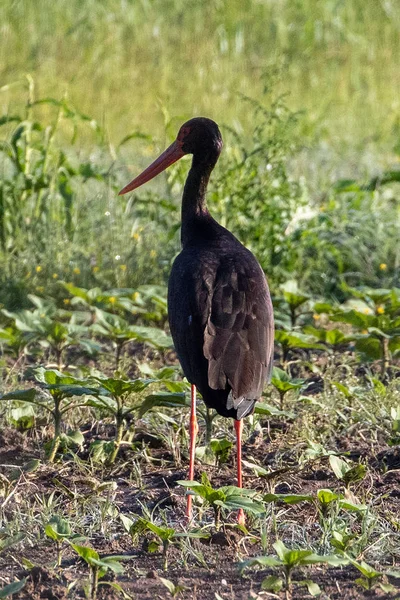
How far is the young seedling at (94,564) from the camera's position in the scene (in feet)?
9.15

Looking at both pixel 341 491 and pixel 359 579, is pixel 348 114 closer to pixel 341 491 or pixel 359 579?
pixel 341 491

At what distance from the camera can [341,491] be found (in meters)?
3.67

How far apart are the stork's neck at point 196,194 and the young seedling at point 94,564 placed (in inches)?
74.6

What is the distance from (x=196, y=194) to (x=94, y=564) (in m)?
2.13

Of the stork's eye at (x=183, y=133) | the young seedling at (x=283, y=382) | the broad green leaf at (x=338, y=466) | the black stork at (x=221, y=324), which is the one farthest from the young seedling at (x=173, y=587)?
the stork's eye at (x=183, y=133)

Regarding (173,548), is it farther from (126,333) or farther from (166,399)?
(126,333)

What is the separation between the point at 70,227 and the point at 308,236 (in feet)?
4.54

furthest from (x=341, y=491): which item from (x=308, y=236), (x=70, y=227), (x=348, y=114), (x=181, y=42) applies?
(x=181, y=42)

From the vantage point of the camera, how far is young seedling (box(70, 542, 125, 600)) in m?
2.79

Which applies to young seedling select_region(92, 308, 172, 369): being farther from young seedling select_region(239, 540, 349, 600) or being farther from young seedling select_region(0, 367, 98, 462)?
young seedling select_region(239, 540, 349, 600)

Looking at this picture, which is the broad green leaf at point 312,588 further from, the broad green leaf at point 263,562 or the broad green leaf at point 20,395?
the broad green leaf at point 20,395

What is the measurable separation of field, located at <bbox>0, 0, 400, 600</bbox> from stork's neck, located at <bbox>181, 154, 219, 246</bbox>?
565 mm

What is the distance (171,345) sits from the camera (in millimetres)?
4762

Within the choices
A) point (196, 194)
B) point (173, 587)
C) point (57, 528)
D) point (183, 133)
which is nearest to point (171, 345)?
point (196, 194)
